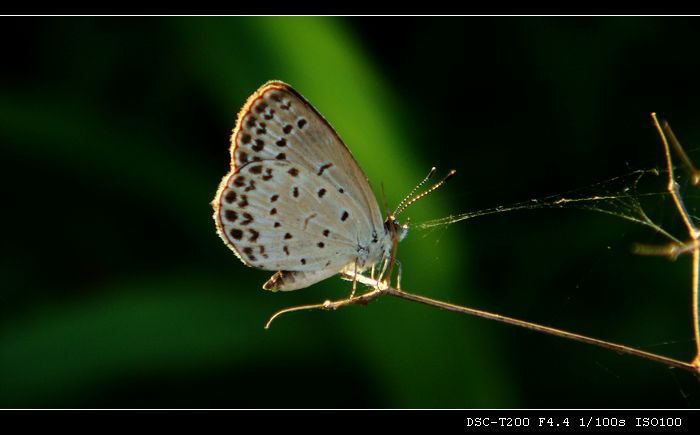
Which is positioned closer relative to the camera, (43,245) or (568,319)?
(568,319)

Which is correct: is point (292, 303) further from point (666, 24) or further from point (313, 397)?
point (666, 24)

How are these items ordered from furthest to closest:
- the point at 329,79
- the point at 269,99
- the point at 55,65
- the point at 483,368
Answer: the point at 55,65 < the point at 329,79 < the point at 483,368 < the point at 269,99

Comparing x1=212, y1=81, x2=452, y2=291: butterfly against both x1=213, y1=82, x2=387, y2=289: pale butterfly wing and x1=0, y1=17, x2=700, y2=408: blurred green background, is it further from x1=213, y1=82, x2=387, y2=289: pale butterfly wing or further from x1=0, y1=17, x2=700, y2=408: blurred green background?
x1=0, y1=17, x2=700, y2=408: blurred green background

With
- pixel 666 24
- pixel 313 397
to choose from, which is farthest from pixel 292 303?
pixel 666 24

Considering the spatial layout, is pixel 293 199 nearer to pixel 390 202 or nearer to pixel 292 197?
pixel 292 197

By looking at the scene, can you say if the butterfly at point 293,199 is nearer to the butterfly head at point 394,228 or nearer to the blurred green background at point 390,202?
the butterfly head at point 394,228

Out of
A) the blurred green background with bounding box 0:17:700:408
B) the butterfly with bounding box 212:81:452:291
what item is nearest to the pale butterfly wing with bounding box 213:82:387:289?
the butterfly with bounding box 212:81:452:291

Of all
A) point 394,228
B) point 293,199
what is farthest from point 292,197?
point 394,228
